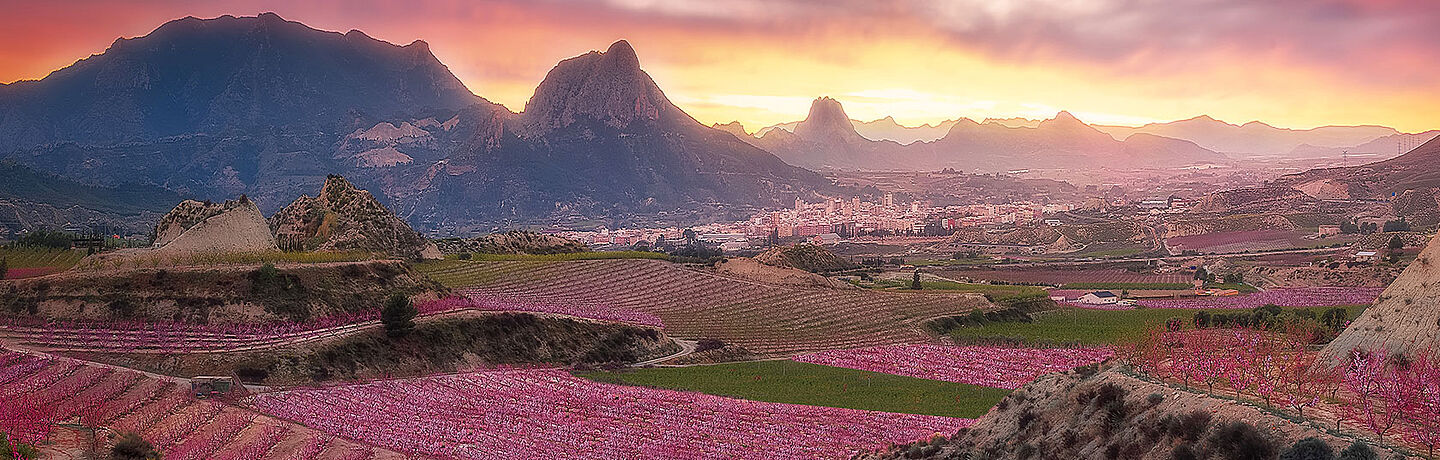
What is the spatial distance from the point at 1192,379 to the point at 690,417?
14287 mm

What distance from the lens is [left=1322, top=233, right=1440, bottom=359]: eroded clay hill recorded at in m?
18.1

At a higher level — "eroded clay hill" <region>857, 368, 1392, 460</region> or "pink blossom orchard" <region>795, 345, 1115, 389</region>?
"eroded clay hill" <region>857, 368, 1392, 460</region>

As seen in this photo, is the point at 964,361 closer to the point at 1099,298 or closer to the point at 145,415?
the point at 145,415

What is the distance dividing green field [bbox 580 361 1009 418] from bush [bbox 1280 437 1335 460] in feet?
56.2

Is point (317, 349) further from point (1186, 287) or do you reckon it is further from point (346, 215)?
point (1186, 287)

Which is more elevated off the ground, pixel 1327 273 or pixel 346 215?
pixel 346 215

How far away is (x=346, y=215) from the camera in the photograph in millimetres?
65125

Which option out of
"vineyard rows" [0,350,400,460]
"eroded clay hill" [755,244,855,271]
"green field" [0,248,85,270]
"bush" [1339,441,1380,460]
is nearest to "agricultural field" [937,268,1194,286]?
"eroded clay hill" [755,244,855,271]

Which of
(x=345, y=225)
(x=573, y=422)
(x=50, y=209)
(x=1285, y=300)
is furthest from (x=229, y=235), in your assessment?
(x=50, y=209)

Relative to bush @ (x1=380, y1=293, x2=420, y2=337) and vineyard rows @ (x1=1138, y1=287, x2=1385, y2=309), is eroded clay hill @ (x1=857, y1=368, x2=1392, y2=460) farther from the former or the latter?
vineyard rows @ (x1=1138, y1=287, x2=1385, y2=309)

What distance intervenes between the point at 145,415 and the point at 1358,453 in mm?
21471

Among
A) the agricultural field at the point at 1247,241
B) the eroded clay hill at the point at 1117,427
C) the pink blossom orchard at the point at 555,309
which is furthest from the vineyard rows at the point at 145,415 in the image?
the agricultural field at the point at 1247,241

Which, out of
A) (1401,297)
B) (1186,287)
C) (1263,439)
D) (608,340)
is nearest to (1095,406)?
(1263,439)

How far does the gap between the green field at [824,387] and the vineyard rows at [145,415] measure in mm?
14511
